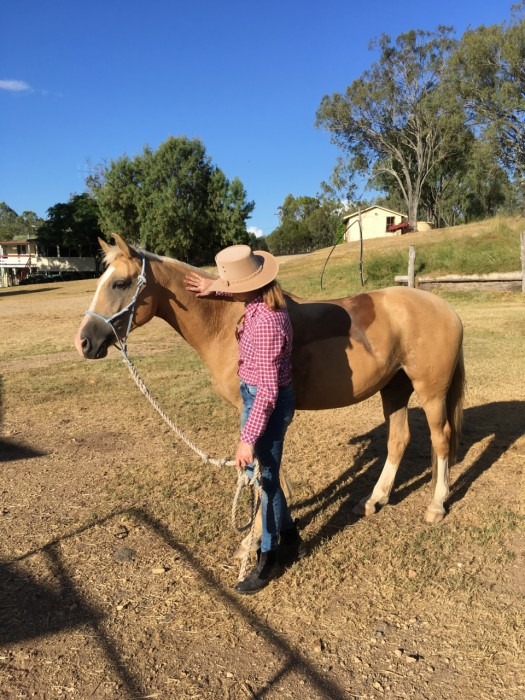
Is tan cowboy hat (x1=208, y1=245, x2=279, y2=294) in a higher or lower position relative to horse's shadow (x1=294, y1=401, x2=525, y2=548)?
higher

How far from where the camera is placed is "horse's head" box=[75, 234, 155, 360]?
3.15m

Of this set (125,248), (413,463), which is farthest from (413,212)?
(125,248)

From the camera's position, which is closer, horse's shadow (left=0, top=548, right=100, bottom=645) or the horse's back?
horse's shadow (left=0, top=548, right=100, bottom=645)

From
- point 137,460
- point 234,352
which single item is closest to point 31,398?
point 137,460

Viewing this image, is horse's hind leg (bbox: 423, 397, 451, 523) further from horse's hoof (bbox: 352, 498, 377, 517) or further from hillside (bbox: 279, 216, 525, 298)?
hillside (bbox: 279, 216, 525, 298)

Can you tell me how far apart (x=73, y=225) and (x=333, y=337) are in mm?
60513

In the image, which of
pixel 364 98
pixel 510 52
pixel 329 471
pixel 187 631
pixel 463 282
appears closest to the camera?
pixel 187 631

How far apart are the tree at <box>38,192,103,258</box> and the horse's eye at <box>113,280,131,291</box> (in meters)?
57.1

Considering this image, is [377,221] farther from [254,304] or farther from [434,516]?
[254,304]

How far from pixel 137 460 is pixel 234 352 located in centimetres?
243

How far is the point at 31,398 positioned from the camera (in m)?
7.71

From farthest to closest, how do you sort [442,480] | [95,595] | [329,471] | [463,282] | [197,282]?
[463,282], [329,471], [442,480], [197,282], [95,595]

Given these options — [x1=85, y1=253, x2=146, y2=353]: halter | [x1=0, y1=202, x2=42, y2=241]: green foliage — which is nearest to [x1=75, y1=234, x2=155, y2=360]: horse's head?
[x1=85, y1=253, x2=146, y2=353]: halter

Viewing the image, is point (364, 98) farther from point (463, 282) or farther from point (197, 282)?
point (197, 282)
